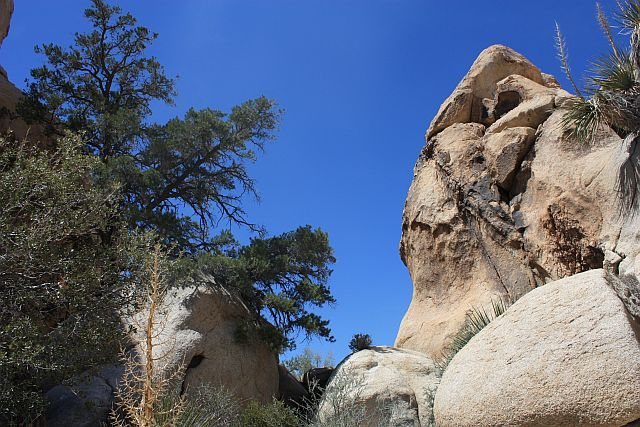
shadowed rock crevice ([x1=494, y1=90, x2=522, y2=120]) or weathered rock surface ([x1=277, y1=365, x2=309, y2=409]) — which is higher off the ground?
shadowed rock crevice ([x1=494, y1=90, x2=522, y2=120])

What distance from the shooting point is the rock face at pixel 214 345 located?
44.0 feet

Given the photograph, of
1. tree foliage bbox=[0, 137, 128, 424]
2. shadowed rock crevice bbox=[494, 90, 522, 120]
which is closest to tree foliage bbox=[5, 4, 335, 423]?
tree foliage bbox=[0, 137, 128, 424]

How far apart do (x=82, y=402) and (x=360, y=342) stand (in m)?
6.01

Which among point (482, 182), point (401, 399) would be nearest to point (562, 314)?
point (401, 399)

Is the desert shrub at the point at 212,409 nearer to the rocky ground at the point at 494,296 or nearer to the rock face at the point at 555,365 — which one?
the rocky ground at the point at 494,296

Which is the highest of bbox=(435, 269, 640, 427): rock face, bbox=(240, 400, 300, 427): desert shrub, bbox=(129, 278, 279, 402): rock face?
bbox=(129, 278, 279, 402): rock face

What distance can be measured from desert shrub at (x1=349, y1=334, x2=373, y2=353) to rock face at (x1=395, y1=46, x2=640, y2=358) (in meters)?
1.46

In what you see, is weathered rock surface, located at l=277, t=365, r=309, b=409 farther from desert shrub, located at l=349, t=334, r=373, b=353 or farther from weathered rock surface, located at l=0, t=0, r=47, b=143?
weathered rock surface, located at l=0, t=0, r=47, b=143

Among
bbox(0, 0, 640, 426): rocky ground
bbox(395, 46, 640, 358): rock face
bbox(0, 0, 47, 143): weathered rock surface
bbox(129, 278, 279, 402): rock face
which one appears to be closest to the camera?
bbox(0, 0, 640, 426): rocky ground

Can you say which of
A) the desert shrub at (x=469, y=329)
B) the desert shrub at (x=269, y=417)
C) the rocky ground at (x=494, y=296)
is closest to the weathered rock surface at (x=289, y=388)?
the rocky ground at (x=494, y=296)

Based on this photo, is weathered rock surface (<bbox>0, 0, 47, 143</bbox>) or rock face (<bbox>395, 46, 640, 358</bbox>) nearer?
rock face (<bbox>395, 46, 640, 358</bbox>)

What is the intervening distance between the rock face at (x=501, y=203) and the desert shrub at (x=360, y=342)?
1463 mm

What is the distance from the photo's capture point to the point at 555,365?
7652 millimetres

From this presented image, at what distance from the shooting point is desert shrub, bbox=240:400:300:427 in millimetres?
11922
